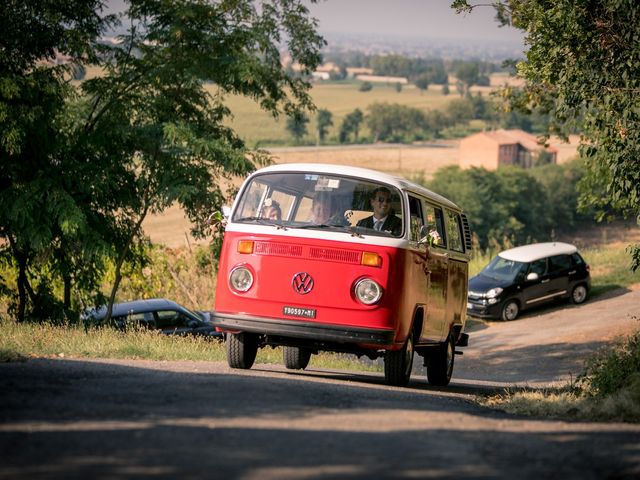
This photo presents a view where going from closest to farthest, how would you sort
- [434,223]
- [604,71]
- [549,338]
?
[434,223]
[604,71]
[549,338]

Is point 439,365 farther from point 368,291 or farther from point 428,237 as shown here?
point 368,291

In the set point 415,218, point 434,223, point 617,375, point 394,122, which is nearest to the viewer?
point 617,375

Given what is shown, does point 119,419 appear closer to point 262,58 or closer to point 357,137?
point 262,58

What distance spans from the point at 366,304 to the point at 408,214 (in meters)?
1.28

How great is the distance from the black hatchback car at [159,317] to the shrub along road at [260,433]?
488 inches

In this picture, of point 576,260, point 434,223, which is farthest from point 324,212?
point 576,260

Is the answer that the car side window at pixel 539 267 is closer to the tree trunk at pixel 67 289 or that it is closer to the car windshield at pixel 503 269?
the car windshield at pixel 503 269

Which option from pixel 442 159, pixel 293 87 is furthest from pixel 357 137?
pixel 293 87

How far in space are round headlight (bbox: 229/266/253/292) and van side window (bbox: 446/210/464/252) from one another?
3898 mm

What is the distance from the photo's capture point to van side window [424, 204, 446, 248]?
521 inches

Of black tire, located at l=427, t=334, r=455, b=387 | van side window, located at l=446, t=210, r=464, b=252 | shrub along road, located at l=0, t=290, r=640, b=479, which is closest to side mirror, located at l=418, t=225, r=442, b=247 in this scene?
van side window, located at l=446, t=210, r=464, b=252

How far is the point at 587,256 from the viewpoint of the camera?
141 ft

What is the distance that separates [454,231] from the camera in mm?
16188

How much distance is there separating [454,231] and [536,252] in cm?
1975
